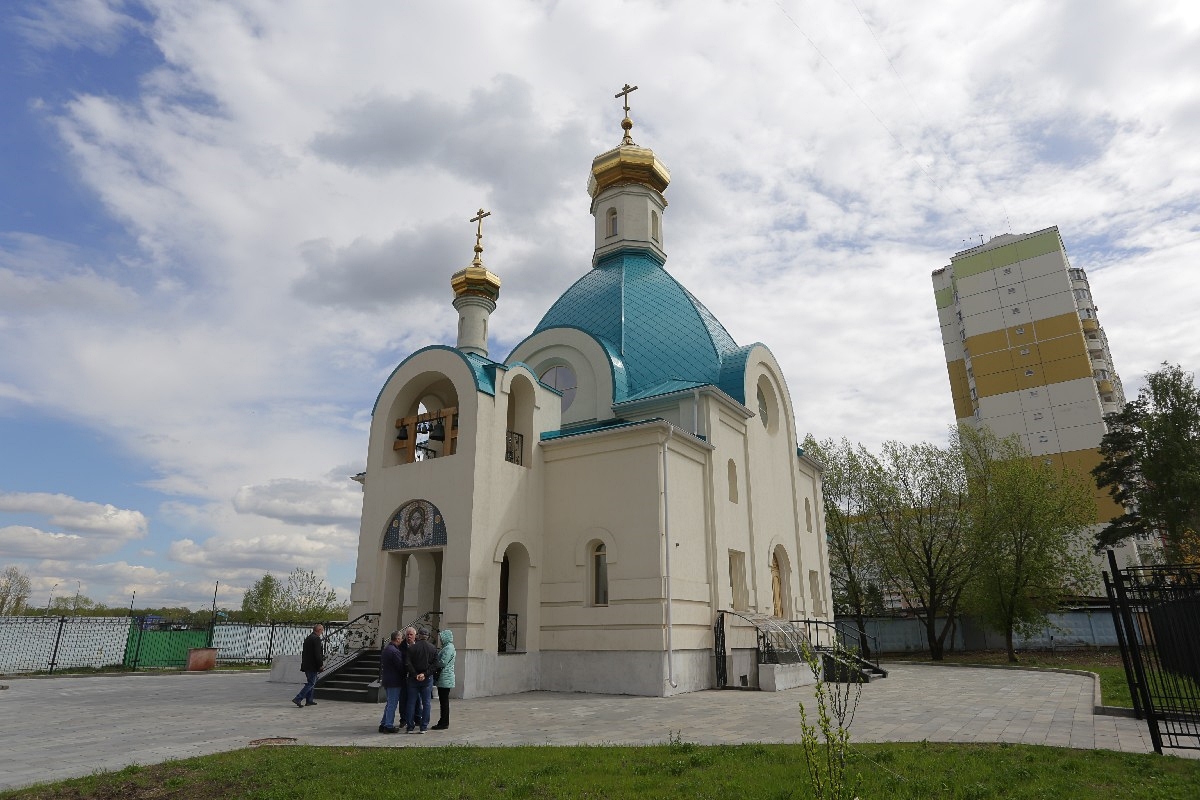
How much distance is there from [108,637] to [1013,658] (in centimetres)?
2684

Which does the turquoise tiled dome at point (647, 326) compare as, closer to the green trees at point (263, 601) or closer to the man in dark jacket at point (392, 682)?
the man in dark jacket at point (392, 682)

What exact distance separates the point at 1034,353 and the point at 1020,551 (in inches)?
951

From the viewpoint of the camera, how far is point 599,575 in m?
14.6

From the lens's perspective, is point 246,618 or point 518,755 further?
point 246,618

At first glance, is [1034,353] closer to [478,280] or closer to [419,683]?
[478,280]

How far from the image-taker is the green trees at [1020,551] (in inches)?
897

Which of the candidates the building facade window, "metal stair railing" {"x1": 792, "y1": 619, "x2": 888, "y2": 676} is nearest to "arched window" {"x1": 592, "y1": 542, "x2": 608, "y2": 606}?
the building facade window

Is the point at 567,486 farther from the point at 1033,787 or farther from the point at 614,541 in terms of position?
the point at 1033,787

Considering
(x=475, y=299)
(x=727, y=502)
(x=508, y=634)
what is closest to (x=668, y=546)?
(x=727, y=502)

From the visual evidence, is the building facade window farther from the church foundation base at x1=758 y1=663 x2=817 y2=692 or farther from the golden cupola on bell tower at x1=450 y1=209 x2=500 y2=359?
the golden cupola on bell tower at x1=450 y1=209 x2=500 y2=359

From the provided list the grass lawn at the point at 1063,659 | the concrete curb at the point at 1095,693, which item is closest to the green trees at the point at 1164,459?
the grass lawn at the point at 1063,659

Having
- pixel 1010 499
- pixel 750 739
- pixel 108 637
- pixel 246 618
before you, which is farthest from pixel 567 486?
pixel 246 618

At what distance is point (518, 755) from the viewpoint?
6660 millimetres

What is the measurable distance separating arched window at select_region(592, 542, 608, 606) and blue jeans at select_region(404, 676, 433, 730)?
594 cm
